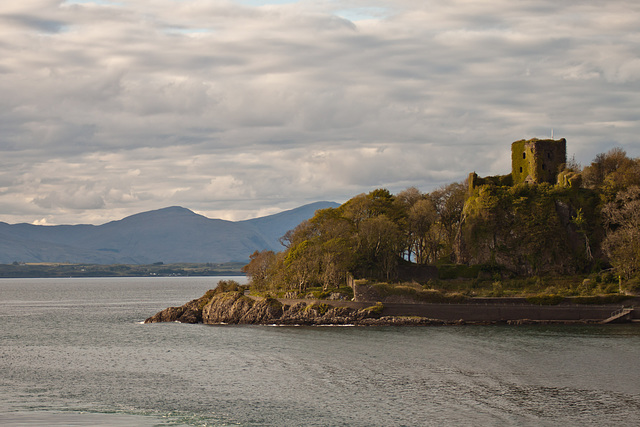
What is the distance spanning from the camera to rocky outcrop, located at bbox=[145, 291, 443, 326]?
3497 inches

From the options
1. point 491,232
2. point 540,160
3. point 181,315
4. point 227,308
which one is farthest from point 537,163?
point 181,315

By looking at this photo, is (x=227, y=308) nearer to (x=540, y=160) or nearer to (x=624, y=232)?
(x=624, y=232)

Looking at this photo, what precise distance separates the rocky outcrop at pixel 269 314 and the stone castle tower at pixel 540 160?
40838mm

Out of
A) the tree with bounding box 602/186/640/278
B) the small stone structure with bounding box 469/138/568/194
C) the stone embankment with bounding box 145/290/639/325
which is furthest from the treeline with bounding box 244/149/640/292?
the stone embankment with bounding box 145/290/639/325

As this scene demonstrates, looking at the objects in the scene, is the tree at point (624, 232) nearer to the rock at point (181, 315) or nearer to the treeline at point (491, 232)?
the treeline at point (491, 232)

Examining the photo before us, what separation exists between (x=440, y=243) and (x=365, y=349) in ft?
176

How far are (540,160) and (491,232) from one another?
61.2ft

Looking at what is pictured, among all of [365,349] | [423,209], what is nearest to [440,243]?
[423,209]

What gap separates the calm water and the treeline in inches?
682

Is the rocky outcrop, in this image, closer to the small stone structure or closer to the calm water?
the calm water

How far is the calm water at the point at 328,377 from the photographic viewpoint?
1636 inches

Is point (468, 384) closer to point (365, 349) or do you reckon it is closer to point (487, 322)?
point (365, 349)

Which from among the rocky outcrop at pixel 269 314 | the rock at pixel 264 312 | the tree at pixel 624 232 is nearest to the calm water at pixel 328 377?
the rocky outcrop at pixel 269 314

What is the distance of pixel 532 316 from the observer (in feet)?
289
